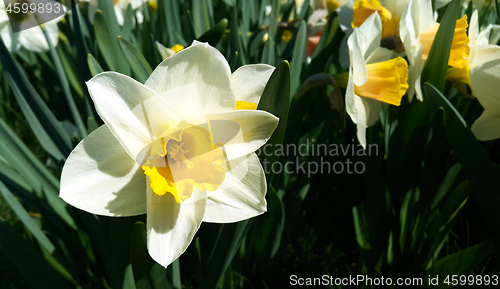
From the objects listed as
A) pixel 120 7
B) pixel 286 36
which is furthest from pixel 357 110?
pixel 120 7

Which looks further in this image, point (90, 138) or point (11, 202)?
point (11, 202)

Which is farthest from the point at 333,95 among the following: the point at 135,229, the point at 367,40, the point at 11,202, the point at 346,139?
the point at 11,202

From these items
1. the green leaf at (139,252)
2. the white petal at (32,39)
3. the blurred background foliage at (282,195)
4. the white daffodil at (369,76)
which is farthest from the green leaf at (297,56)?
the white petal at (32,39)

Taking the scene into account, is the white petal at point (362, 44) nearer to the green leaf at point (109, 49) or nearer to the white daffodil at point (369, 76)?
the white daffodil at point (369, 76)

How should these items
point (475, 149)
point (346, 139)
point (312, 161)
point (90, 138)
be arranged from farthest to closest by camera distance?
1. point (346, 139)
2. point (312, 161)
3. point (475, 149)
4. point (90, 138)

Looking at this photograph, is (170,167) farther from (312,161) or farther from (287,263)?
(287,263)

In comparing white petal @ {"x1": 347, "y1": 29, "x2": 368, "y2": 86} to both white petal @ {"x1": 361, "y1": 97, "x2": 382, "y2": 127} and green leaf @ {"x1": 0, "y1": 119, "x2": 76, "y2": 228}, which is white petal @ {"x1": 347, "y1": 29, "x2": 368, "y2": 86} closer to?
white petal @ {"x1": 361, "y1": 97, "x2": 382, "y2": 127}
